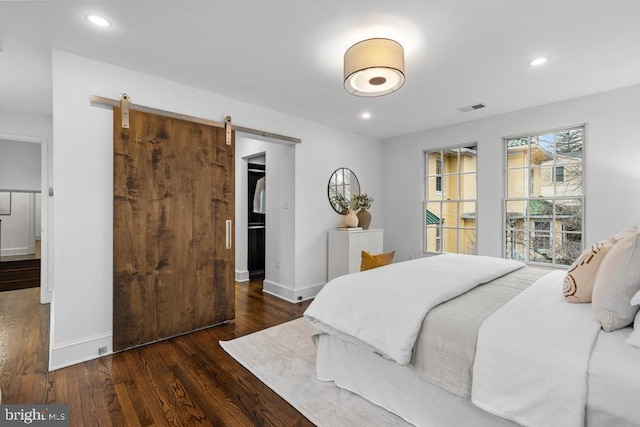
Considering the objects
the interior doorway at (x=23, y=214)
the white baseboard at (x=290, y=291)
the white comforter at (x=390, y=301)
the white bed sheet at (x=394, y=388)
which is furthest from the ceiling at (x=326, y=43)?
the white baseboard at (x=290, y=291)

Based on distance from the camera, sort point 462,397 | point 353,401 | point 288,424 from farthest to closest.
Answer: point 353,401 < point 288,424 < point 462,397

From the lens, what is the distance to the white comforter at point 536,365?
42.4 inches

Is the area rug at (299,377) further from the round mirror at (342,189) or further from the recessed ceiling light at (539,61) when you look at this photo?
the recessed ceiling light at (539,61)

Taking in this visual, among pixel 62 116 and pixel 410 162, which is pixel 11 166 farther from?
pixel 410 162

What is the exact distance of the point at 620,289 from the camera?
1.27 metres

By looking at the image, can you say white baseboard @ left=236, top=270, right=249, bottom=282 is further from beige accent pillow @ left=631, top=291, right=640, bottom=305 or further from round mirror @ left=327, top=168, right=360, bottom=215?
beige accent pillow @ left=631, top=291, right=640, bottom=305

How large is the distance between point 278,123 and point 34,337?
11.2ft

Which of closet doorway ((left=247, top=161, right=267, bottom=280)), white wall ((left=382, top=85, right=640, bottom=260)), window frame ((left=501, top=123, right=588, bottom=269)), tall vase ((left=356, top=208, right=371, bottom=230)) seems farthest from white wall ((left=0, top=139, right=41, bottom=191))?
window frame ((left=501, top=123, right=588, bottom=269))

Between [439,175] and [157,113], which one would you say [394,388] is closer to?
[157,113]

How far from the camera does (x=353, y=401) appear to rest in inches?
74.1

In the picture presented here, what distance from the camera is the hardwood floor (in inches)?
69.5

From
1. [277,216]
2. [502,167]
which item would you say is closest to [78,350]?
[277,216]

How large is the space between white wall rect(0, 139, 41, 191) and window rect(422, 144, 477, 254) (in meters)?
6.63

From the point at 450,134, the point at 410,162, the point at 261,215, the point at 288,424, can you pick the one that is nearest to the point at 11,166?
the point at 261,215
